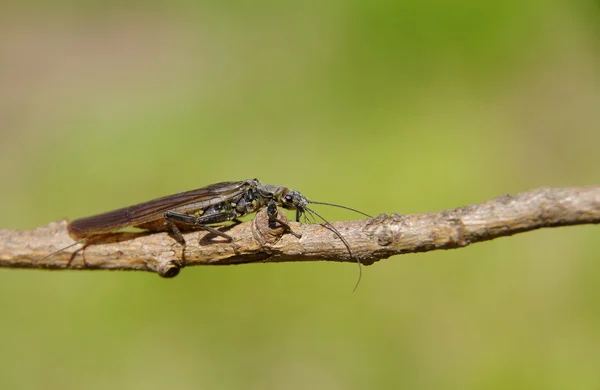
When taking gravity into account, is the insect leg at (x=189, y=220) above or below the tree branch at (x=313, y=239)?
above

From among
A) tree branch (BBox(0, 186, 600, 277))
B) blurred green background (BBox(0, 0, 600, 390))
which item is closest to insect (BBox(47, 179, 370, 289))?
tree branch (BBox(0, 186, 600, 277))

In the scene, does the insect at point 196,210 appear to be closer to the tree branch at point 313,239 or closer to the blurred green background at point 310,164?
the tree branch at point 313,239

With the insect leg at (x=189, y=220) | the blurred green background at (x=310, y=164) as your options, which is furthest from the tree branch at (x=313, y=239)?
the blurred green background at (x=310, y=164)

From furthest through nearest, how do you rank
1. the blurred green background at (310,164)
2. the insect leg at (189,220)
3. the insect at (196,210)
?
1. the blurred green background at (310,164)
2. the insect at (196,210)
3. the insect leg at (189,220)

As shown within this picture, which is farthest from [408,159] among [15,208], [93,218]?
[15,208]

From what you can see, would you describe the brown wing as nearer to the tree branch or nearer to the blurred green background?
the tree branch

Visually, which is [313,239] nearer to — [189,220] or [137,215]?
[189,220]
